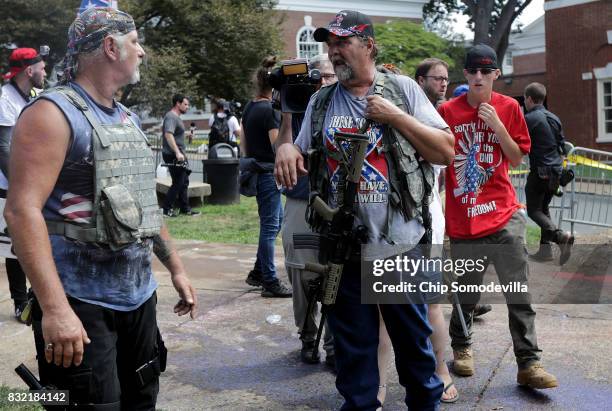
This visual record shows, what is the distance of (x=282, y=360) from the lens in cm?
495

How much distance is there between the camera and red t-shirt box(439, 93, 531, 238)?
4.39 meters

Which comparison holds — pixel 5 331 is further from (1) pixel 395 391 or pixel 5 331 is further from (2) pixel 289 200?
(1) pixel 395 391

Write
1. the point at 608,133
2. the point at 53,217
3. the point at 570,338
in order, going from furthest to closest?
the point at 608,133, the point at 570,338, the point at 53,217

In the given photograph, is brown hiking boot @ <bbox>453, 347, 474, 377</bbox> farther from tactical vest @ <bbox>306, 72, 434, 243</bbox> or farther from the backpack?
the backpack

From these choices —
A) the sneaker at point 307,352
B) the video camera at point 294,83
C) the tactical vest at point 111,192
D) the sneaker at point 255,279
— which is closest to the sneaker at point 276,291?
the sneaker at point 255,279

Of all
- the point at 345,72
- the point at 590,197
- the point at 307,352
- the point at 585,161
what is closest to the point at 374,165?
the point at 345,72

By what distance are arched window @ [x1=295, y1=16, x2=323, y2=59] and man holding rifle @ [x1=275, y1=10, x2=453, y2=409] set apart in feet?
140

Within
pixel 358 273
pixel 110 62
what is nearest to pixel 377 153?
pixel 358 273

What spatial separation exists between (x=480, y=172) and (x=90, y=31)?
249cm

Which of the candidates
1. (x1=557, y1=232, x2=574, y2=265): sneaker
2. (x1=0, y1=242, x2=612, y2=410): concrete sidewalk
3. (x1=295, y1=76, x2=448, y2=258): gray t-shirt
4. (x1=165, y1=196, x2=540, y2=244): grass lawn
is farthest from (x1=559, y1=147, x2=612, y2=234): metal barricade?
(x1=295, y1=76, x2=448, y2=258): gray t-shirt

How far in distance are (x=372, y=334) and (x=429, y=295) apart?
1.03 feet

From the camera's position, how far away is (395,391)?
433cm

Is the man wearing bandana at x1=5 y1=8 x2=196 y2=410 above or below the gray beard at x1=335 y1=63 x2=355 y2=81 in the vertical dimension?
below

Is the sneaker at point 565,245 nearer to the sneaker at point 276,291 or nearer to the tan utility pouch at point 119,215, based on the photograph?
the sneaker at point 276,291
